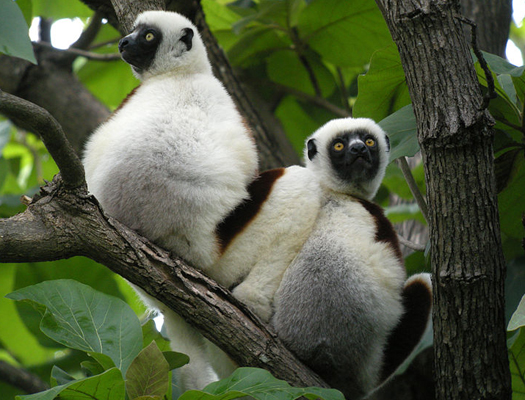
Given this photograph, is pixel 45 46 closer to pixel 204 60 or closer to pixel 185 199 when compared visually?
pixel 204 60

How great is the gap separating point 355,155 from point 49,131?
8.02 ft

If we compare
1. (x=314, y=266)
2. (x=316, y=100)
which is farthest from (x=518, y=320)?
(x=316, y=100)

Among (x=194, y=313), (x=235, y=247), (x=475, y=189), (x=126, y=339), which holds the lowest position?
(x=126, y=339)

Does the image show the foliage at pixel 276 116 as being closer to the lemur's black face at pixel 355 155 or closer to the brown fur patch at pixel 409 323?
the lemur's black face at pixel 355 155

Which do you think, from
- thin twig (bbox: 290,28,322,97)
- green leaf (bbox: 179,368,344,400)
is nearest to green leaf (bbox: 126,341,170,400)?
green leaf (bbox: 179,368,344,400)

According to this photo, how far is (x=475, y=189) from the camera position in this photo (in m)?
3.49

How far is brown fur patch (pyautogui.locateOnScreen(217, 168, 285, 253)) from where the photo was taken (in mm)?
4195

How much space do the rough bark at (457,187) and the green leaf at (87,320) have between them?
7.08 feet

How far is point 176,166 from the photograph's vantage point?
4.00 meters

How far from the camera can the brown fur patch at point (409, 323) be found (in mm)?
4363

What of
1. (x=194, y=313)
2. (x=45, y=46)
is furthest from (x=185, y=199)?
(x=45, y=46)

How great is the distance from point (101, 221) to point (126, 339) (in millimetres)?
1122

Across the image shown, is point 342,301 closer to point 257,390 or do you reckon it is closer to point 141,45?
point 257,390

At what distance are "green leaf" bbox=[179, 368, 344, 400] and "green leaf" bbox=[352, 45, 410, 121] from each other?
100 inches
